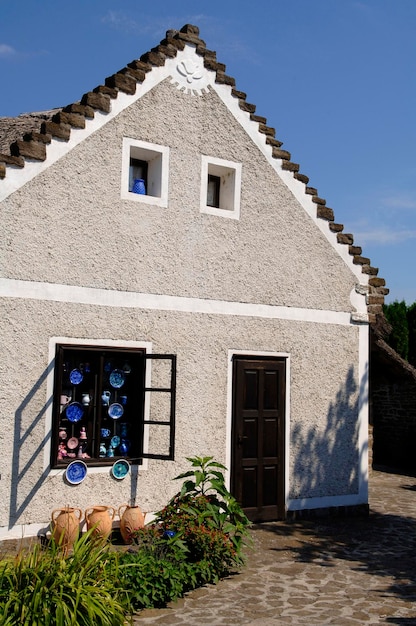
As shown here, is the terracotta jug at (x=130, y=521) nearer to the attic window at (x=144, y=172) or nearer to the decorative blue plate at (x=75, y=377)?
the decorative blue plate at (x=75, y=377)

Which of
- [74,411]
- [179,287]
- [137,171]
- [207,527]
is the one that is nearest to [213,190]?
[137,171]

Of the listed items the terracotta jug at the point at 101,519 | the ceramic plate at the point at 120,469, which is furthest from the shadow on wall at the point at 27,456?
the ceramic plate at the point at 120,469

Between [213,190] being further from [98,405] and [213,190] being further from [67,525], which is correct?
[67,525]

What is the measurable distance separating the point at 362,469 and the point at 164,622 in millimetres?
5789

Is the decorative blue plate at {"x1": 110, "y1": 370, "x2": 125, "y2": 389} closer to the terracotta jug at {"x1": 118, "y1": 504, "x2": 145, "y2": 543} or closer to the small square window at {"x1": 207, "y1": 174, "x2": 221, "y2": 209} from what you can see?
the terracotta jug at {"x1": 118, "y1": 504, "x2": 145, "y2": 543}

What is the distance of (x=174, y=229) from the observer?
9.30m

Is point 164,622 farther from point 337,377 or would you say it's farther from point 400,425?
point 400,425

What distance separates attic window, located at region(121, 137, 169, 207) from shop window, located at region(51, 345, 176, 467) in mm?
2076

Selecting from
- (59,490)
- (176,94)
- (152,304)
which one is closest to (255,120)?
(176,94)

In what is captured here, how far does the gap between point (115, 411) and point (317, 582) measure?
3.28 metres

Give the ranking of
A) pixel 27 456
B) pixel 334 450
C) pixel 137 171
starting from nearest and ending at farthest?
pixel 27 456 → pixel 137 171 → pixel 334 450

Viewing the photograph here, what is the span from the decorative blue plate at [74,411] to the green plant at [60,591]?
2.72 meters

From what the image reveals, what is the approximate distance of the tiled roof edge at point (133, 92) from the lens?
27.0 feet

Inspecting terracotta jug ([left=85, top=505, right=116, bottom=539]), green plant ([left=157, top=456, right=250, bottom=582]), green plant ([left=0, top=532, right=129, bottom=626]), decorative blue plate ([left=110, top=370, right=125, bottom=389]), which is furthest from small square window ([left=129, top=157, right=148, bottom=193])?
green plant ([left=0, top=532, right=129, bottom=626])
